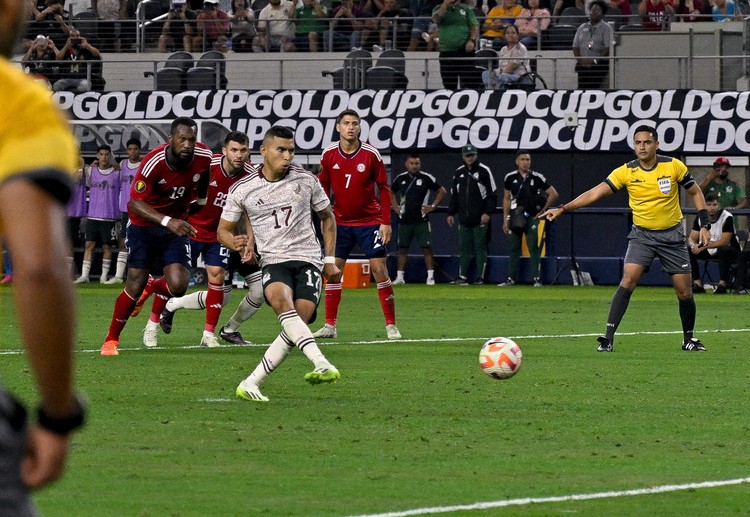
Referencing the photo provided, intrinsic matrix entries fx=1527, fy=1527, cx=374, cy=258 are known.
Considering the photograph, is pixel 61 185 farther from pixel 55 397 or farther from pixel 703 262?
pixel 703 262

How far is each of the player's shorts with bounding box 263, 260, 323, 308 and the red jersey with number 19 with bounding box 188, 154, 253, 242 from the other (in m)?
4.79

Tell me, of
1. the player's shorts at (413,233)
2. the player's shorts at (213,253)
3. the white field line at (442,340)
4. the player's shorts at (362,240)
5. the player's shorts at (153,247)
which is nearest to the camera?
the player's shorts at (153,247)

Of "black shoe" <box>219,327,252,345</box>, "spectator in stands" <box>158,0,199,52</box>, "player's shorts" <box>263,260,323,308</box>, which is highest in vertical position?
"spectator in stands" <box>158,0,199,52</box>

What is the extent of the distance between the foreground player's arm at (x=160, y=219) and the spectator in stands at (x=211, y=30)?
17.4m

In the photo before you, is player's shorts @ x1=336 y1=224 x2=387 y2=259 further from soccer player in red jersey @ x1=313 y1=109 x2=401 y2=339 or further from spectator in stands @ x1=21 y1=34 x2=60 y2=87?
spectator in stands @ x1=21 y1=34 x2=60 y2=87

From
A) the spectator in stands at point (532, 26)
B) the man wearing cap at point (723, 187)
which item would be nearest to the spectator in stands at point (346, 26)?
the spectator in stands at point (532, 26)

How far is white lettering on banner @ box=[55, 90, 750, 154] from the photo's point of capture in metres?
27.6

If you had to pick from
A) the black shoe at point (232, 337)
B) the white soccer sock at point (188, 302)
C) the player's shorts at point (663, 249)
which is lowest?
the black shoe at point (232, 337)

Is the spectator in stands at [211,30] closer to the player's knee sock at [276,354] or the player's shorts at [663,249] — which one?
the player's shorts at [663,249]

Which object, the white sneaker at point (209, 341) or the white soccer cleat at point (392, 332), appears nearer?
the white sneaker at point (209, 341)

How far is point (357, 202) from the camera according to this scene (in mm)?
17203

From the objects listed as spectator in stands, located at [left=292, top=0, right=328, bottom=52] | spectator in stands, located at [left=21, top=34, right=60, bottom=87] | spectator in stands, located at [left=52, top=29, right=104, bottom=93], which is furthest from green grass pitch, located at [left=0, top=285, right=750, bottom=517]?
spectator in stands, located at [left=21, top=34, right=60, bottom=87]

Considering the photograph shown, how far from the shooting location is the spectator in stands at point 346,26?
1201 inches

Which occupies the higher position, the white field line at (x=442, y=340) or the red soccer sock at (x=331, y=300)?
the red soccer sock at (x=331, y=300)
